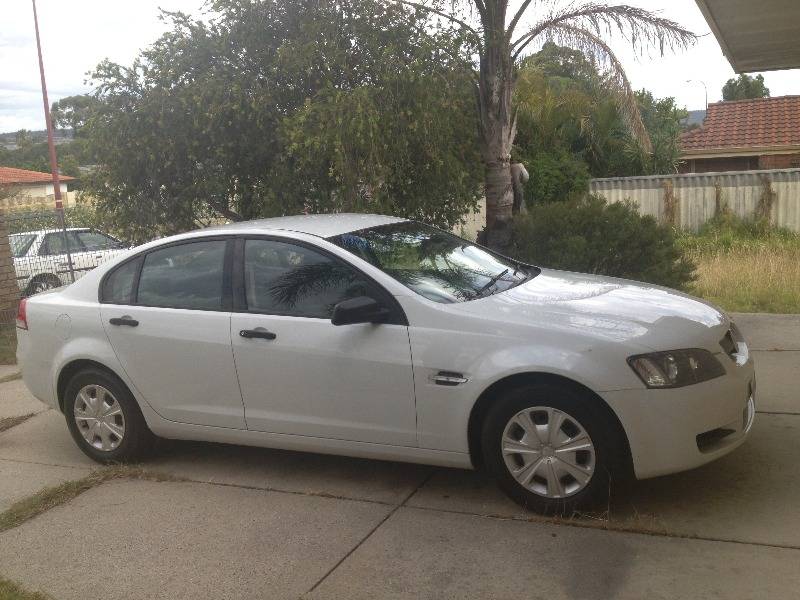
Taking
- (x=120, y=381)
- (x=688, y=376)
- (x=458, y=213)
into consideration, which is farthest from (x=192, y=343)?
(x=458, y=213)

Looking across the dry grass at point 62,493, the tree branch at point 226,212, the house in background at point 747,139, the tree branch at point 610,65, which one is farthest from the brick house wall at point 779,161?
the dry grass at point 62,493

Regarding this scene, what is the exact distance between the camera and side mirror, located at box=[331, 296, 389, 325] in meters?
4.78

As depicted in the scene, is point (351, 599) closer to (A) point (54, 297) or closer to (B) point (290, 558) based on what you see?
(B) point (290, 558)

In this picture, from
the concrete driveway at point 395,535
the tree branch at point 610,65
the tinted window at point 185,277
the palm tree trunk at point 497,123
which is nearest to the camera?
the concrete driveway at point 395,535

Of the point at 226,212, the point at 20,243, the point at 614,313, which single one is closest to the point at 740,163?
the point at 226,212

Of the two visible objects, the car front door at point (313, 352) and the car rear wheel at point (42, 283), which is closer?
the car front door at point (313, 352)

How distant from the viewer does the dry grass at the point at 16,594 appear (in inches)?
163

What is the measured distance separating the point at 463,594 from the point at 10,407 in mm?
5478

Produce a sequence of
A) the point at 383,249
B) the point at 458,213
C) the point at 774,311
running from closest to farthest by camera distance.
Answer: the point at 383,249
the point at 774,311
the point at 458,213

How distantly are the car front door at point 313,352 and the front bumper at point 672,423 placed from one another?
115 centimetres

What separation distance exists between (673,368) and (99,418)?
368 cm

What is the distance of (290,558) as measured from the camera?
4.36 m

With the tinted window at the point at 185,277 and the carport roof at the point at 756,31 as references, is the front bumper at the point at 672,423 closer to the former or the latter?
the tinted window at the point at 185,277

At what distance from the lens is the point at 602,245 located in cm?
905
